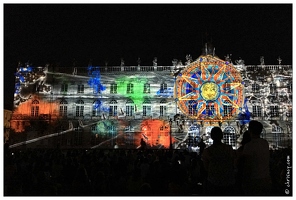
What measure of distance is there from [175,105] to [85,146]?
40.9 feet

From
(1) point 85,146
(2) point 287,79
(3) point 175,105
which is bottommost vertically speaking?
(1) point 85,146

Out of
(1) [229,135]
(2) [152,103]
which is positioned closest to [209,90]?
(1) [229,135]

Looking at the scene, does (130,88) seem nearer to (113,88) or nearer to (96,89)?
(113,88)

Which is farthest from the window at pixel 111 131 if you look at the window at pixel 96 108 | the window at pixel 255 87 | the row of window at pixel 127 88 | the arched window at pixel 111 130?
the window at pixel 255 87

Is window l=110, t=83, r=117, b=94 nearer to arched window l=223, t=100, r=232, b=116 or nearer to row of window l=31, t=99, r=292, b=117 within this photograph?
row of window l=31, t=99, r=292, b=117

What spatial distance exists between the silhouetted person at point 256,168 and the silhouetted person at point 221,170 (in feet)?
0.97

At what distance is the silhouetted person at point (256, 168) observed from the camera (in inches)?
245

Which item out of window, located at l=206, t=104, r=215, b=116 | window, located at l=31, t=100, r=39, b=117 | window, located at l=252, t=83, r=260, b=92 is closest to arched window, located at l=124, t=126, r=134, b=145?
window, located at l=206, t=104, r=215, b=116

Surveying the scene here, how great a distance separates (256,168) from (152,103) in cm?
3440

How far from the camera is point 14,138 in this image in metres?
39.6

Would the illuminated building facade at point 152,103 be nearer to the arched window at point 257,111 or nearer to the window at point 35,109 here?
the arched window at point 257,111

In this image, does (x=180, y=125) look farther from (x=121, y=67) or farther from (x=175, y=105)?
(x=121, y=67)

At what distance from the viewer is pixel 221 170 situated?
20.5ft

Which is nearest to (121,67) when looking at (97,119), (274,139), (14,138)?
(97,119)
